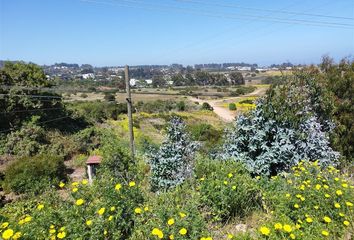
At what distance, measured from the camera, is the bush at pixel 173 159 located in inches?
231

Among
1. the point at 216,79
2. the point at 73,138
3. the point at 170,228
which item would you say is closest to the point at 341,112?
the point at 170,228

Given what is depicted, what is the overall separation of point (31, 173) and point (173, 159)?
7.37m

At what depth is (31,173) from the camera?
10914 mm

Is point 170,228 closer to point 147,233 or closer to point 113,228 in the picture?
point 147,233

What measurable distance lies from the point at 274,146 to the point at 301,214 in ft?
8.11

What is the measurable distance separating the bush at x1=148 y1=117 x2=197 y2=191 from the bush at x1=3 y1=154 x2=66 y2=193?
5.56 meters

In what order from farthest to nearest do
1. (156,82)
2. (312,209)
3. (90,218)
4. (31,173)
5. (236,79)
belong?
(236,79)
(156,82)
(31,173)
(312,209)
(90,218)

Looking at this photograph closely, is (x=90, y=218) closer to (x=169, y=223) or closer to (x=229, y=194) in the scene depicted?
(x=169, y=223)

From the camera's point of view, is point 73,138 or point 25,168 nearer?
point 25,168

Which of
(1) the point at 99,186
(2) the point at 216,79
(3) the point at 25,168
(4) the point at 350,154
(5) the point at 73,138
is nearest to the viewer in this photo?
(1) the point at 99,186

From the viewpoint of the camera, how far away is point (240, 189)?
4.14m

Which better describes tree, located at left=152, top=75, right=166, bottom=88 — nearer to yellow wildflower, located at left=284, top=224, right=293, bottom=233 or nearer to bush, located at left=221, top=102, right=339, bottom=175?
bush, located at left=221, top=102, right=339, bottom=175

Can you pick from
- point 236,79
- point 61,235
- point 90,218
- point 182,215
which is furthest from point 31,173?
point 236,79

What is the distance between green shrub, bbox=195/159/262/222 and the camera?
4020 millimetres
